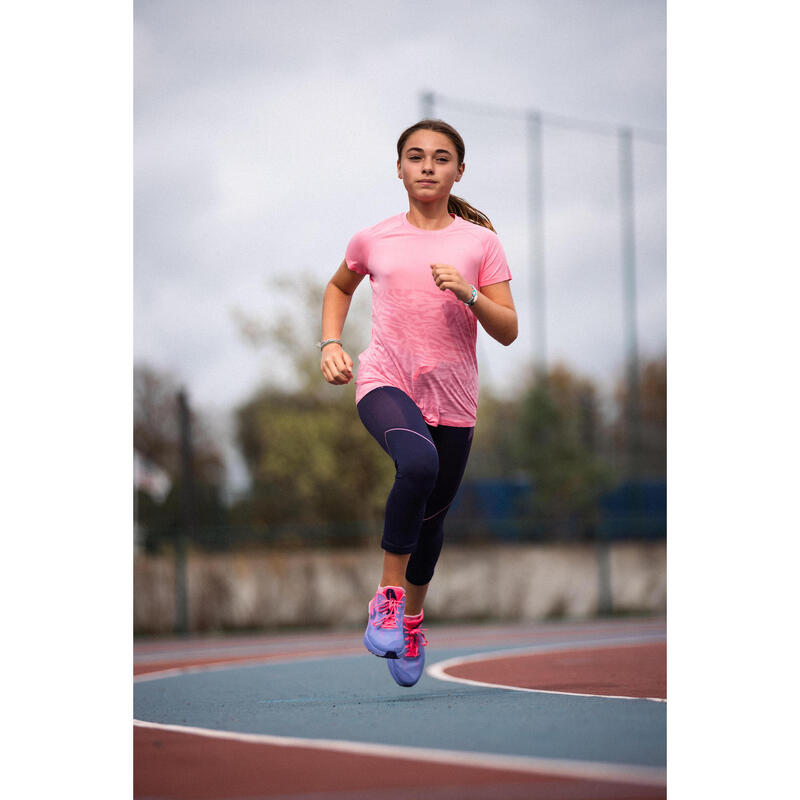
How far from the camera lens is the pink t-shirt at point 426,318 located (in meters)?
4.45

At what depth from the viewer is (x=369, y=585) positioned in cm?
1554

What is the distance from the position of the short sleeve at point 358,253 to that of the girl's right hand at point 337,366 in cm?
46

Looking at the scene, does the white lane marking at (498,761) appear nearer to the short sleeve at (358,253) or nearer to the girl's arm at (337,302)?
the girl's arm at (337,302)

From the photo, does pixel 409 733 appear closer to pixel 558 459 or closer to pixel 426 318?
pixel 426 318

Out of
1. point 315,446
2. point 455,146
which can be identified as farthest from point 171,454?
point 455,146

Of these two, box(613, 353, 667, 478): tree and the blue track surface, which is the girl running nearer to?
the blue track surface

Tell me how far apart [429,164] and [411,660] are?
190 cm

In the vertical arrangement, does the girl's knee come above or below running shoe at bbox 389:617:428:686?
above

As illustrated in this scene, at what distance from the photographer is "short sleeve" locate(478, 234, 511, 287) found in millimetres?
4516

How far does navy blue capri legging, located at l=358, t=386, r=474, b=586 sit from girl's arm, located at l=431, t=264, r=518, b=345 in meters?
0.41

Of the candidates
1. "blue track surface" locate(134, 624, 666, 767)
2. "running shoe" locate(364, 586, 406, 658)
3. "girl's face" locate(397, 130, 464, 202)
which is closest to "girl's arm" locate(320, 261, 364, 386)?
"girl's face" locate(397, 130, 464, 202)
